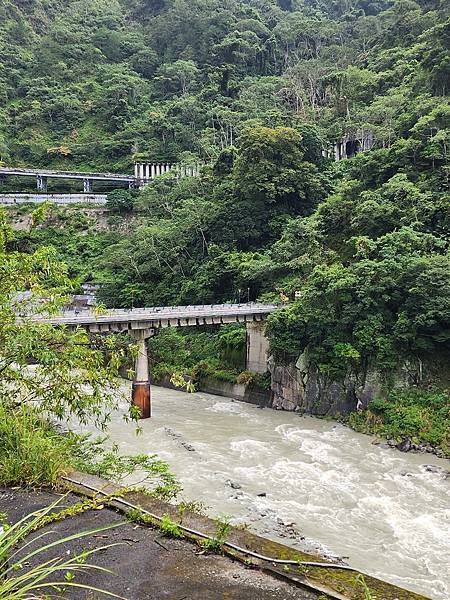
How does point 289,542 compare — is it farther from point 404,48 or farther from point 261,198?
point 404,48

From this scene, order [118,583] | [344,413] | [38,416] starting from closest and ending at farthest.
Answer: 1. [118,583]
2. [38,416]
3. [344,413]

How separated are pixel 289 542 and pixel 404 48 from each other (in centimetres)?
6942

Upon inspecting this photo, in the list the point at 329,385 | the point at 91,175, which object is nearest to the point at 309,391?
the point at 329,385

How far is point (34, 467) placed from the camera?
684 cm

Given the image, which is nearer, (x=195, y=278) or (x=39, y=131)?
(x=195, y=278)

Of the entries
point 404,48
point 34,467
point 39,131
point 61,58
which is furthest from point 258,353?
point 61,58

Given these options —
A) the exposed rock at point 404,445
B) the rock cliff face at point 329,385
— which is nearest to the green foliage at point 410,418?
the exposed rock at point 404,445

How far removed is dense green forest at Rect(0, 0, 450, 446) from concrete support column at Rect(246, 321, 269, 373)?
2891 mm

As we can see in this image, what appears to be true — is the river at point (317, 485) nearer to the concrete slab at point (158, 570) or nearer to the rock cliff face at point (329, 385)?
the rock cliff face at point (329, 385)

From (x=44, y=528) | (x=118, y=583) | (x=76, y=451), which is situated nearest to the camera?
(x=118, y=583)

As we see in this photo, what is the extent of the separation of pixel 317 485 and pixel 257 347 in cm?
1622

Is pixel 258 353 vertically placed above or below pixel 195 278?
below

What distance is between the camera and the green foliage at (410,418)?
81.6 ft

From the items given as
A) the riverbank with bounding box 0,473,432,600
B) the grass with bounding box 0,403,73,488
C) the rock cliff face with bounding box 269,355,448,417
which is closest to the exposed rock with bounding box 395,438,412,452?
the rock cliff face with bounding box 269,355,448,417
